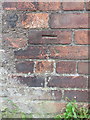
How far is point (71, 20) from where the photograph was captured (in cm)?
127

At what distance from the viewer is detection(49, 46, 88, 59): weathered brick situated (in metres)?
1.29

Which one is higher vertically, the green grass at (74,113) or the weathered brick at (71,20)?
the weathered brick at (71,20)

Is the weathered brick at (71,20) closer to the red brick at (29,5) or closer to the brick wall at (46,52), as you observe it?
the brick wall at (46,52)

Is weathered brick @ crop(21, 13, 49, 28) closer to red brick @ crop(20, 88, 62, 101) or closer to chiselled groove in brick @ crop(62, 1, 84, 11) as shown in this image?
chiselled groove in brick @ crop(62, 1, 84, 11)

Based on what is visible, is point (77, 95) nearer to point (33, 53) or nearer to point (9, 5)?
point (33, 53)

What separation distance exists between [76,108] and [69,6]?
2.06 feet

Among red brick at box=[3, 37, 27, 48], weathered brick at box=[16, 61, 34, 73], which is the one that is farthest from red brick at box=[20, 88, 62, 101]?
red brick at box=[3, 37, 27, 48]

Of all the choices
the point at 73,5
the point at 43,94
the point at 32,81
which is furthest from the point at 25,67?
the point at 73,5

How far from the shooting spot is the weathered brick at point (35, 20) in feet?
4.17

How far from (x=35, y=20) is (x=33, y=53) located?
7.9 inches

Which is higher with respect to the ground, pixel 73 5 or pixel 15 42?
pixel 73 5

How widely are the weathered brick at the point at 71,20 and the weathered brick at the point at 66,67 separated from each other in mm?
225

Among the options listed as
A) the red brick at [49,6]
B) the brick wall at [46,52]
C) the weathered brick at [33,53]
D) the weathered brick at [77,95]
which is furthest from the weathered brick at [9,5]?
the weathered brick at [77,95]

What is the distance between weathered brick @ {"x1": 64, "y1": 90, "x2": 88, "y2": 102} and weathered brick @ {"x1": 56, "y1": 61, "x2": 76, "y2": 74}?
128 millimetres
